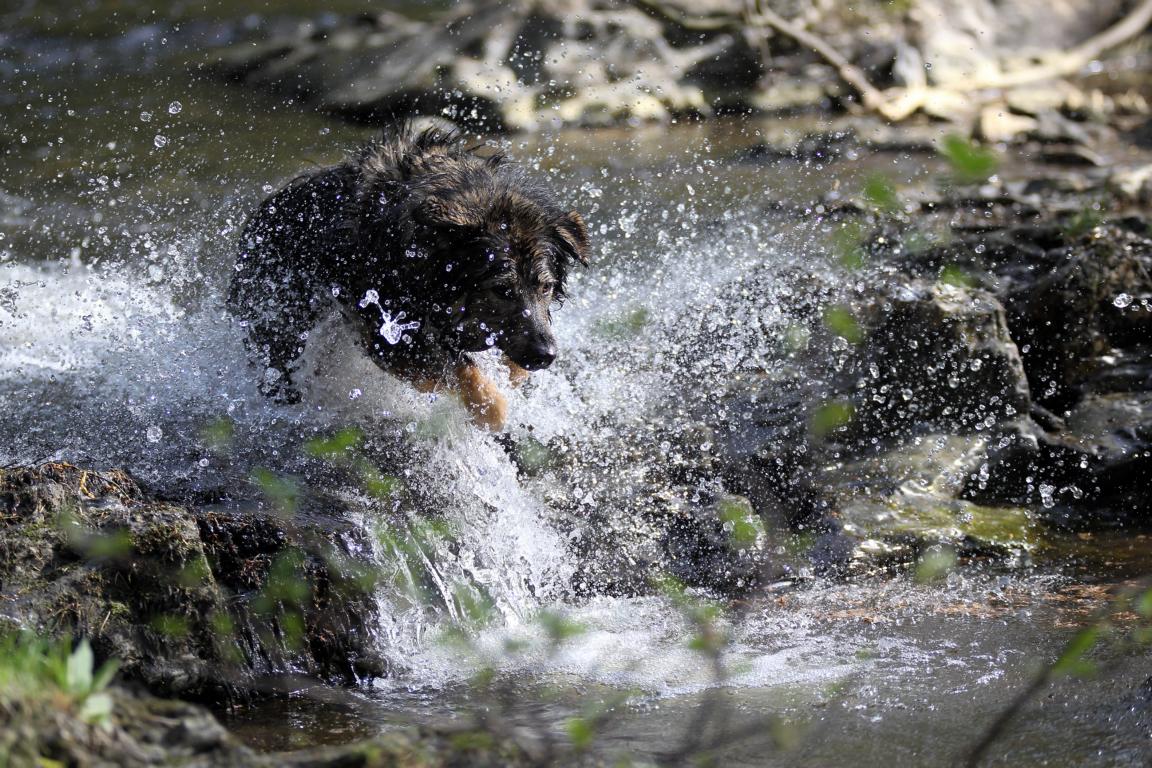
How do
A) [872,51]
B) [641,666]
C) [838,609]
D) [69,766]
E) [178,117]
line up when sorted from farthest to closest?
[872,51] → [178,117] → [838,609] → [641,666] → [69,766]

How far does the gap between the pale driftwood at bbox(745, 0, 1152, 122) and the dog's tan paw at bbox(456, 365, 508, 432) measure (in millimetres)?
8152

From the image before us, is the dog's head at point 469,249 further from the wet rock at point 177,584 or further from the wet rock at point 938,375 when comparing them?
the wet rock at point 938,375

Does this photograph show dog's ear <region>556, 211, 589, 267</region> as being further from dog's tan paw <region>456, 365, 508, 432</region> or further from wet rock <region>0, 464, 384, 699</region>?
wet rock <region>0, 464, 384, 699</region>

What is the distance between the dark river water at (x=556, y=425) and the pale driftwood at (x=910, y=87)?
1519 millimetres

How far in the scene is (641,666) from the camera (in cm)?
398

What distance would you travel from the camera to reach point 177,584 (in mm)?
3732

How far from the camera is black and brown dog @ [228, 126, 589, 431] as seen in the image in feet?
17.3

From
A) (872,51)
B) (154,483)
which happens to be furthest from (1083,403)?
(872,51)

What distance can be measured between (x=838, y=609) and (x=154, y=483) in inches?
110

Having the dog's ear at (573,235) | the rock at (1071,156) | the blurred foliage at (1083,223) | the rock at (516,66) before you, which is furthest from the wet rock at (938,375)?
the rock at (516,66)

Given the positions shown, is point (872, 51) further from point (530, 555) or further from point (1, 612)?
point (1, 612)

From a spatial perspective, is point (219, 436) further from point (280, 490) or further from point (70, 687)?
point (70, 687)

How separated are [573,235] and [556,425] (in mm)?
974

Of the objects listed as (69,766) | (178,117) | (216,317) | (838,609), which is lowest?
(178,117)
